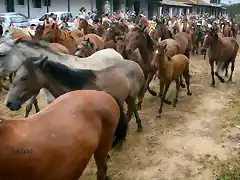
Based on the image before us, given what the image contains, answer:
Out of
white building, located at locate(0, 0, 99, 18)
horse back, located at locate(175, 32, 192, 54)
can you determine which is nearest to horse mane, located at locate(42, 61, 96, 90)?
horse back, located at locate(175, 32, 192, 54)

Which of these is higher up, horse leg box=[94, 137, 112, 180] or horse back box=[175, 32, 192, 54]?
horse back box=[175, 32, 192, 54]

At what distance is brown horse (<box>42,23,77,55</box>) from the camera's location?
987 centimetres

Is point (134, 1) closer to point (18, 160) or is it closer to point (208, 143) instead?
point (208, 143)

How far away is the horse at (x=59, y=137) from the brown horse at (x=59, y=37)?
643 centimetres

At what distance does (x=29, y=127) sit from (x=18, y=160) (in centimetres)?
34

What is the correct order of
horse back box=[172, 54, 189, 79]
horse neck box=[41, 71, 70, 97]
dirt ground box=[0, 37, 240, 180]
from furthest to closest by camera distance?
horse back box=[172, 54, 189, 79]
dirt ground box=[0, 37, 240, 180]
horse neck box=[41, 71, 70, 97]

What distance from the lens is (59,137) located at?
3.08m

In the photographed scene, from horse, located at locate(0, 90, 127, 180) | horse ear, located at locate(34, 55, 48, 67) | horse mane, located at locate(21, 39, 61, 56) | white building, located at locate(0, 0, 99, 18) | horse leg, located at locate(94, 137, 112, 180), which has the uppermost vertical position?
white building, located at locate(0, 0, 99, 18)

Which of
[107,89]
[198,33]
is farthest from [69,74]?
[198,33]

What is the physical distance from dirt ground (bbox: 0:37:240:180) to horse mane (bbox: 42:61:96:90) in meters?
1.48

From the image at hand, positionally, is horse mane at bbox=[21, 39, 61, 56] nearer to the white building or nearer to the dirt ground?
the dirt ground

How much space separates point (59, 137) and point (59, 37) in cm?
727

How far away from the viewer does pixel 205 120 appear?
761 cm

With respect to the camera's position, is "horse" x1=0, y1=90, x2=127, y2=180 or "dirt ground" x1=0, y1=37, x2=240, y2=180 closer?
"horse" x1=0, y1=90, x2=127, y2=180
